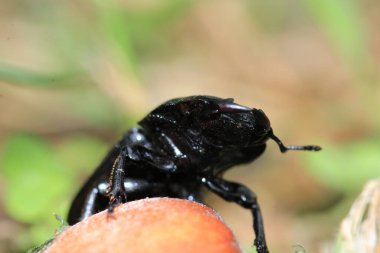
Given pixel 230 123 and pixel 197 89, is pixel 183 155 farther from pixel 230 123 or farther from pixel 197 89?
pixel 197 89

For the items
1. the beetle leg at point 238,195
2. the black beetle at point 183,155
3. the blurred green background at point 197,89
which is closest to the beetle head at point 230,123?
the black beetle at point 183,155

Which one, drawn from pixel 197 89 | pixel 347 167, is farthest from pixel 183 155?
pixel 197 89

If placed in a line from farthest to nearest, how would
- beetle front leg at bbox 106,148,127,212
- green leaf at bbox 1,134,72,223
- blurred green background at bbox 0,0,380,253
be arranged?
blurred green background at bbox 0,0,380,253 → green leaf at bbox 1,134,72,223 → beetle front leg at bbox 106,148,127,212

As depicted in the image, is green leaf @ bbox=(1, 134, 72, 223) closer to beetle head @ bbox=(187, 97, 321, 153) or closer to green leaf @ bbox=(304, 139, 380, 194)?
beetle head @ bbox=(187, 97, 321, 153)

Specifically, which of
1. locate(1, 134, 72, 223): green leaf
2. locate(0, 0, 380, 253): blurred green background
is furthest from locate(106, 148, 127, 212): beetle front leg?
locate(1, 134, 72, 223): green leaf

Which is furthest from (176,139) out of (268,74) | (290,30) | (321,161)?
(290,30)
